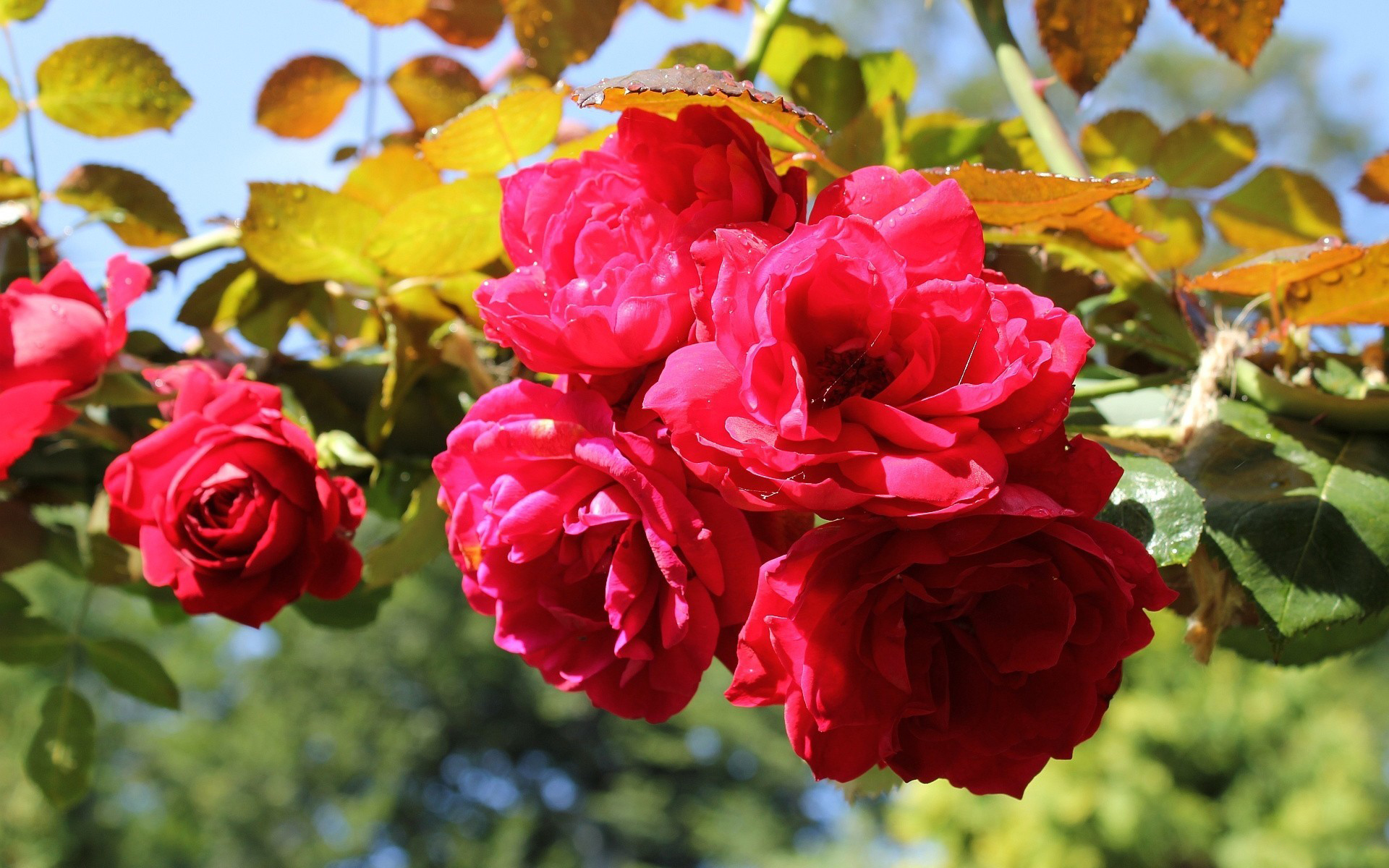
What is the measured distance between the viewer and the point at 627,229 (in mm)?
329

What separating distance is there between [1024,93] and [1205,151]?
8.6 inches

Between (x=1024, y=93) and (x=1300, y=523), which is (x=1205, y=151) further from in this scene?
(x=1300, y=523)

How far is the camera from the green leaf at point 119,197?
2.15ft

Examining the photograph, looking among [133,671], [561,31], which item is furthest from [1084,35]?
[133,671]

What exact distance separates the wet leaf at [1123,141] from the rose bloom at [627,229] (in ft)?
1.37

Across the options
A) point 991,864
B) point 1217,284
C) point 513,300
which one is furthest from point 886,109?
point 991,864

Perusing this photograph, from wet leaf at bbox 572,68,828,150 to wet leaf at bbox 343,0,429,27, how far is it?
37 cm

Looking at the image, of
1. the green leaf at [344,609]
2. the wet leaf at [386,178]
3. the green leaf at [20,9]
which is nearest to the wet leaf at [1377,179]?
the wet leaf at [386,178]

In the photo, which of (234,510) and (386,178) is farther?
(386,178)

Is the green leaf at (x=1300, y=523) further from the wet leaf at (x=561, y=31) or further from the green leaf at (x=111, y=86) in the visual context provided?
the green leaf at (x=111, y=86)

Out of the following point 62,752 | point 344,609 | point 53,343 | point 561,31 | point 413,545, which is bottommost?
point 62,752

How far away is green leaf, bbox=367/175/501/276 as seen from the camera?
49cm

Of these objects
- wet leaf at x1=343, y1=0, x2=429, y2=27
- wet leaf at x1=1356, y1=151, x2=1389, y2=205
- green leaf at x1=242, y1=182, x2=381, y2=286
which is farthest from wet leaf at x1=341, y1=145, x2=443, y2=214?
wet leaf at x1=1356, y1=151, x2=1389, y2=205

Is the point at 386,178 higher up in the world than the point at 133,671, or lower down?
higher up
